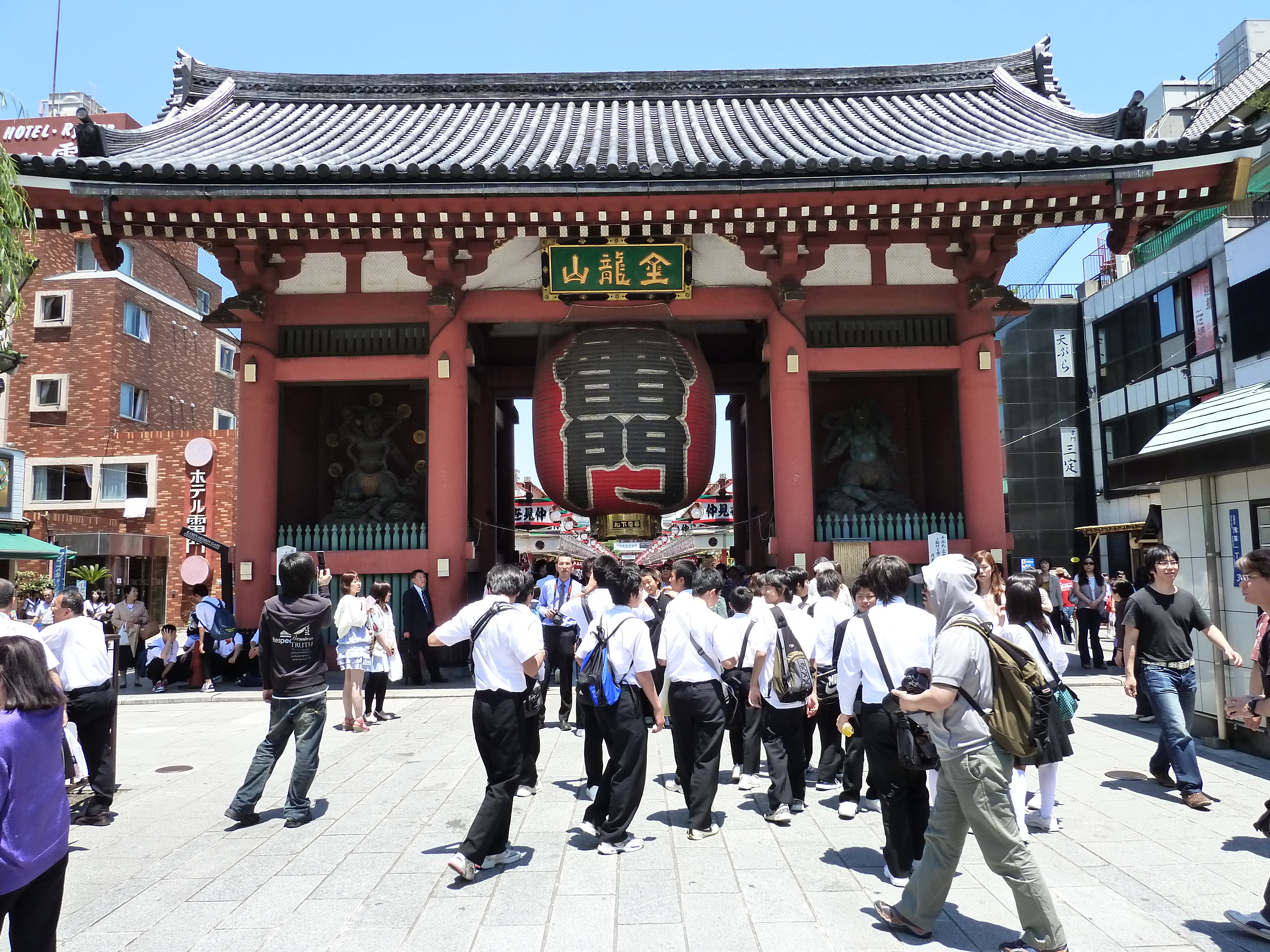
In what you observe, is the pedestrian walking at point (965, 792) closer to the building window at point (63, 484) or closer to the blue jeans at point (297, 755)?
the blue jeans at point (297, 755)

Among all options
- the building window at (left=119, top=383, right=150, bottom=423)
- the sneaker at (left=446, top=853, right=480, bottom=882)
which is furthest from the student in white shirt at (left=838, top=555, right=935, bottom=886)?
the building window at (left=119, top=383, right=150, bottom=423)

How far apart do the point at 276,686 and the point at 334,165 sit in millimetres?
8260

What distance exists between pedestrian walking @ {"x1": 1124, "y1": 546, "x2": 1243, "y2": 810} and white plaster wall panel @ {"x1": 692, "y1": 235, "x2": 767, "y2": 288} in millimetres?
7041

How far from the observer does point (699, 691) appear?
16.8 feet

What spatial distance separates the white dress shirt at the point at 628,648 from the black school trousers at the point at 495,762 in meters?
0.67

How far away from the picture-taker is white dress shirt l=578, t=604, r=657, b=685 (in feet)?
16.1

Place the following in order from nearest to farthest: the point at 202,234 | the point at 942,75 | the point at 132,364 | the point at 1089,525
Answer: the point at 202,234, the point at 942,75, the point at 132,364, the point at 1089,525

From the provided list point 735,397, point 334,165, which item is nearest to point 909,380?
point 735,397

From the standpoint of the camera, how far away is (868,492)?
12.6 metres

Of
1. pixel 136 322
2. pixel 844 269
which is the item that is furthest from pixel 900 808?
pixel 136 322

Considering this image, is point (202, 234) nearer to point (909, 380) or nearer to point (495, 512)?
point (495, 512)

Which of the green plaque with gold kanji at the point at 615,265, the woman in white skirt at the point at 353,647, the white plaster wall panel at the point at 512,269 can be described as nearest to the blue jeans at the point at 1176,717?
the woman in white skirt at the point at 353,647

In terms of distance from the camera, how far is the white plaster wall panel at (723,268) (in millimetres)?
11867

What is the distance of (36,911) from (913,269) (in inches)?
473
